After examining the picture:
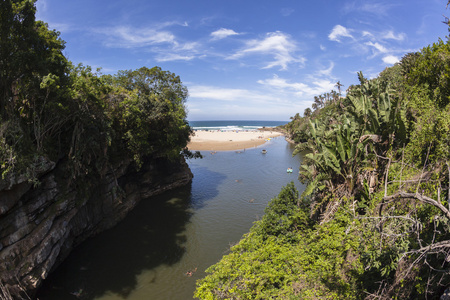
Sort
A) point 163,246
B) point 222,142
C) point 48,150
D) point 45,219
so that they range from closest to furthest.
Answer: point 45,219 < point 48,150 < point 163,246 < point 222,142

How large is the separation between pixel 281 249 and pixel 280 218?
105 inches

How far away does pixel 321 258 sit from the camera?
9414 mm

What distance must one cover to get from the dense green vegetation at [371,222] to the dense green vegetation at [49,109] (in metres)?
11.2

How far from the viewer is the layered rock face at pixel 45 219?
35.8ft

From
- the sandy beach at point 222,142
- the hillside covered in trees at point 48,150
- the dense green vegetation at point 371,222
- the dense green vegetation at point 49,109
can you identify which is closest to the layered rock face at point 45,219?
the hillside covered in trees at point 48,150

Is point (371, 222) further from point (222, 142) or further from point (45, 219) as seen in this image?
point (222, 142)

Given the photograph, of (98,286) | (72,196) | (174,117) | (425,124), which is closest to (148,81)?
(174,117)

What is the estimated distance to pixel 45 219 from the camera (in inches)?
508

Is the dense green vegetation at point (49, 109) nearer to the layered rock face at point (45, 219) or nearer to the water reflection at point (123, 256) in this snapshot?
the layered rock face at point (45, 219)

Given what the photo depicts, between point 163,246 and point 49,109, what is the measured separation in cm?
1234

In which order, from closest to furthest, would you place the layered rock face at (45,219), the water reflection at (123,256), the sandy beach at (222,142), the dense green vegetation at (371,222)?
the dense green vegetation at (371,222) → the layered rock face at (45,219) → the water reflection at (123,256) → the sandy beach at (222,142)

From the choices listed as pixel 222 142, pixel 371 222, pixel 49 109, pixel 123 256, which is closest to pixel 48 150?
pixel 49 109

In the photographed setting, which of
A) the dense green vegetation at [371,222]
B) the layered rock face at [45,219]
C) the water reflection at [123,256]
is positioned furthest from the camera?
the water reflection at [123,256]

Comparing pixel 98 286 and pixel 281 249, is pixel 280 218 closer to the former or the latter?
pixel 281 249
